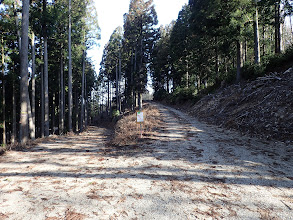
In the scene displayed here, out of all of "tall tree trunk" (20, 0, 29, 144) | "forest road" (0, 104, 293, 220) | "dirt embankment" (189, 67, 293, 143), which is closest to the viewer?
"forest road" (0, 104, 293, 220)

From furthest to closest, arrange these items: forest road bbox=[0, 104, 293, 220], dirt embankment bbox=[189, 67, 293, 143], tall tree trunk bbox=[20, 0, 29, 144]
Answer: tall tree trunk bbox=[20, 0, 29, 144], dirt embankment bbox=[189, 67, 293, 143], forest road bbox=[0, 104, 293, 220]

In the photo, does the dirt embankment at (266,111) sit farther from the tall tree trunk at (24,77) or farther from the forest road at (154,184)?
the tall tree trunk at (24,77)

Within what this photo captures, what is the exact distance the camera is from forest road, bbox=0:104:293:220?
226cm

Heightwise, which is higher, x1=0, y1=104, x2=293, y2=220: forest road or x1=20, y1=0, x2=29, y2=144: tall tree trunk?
x1=20, y1=0, x2=29, y2=144: tall tree trunk

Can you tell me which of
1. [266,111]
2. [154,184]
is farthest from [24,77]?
[266,111]

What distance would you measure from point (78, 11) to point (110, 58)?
1391cm

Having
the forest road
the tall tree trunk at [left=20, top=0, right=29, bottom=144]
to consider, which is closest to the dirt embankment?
the forest road

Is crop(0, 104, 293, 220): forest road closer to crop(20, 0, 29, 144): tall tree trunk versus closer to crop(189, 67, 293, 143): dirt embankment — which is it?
crop(189, 67, 293, 143): dirt embankment

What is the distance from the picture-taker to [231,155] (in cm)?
463

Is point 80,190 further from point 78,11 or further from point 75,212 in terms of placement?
point 78,11

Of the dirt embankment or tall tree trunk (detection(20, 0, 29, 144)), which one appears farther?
tall tree trunk (detection(20, 0, 29, 144))

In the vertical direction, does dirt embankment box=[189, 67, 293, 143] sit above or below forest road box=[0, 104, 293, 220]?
above

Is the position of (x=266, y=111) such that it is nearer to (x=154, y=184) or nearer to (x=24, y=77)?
(x=154, y=184)

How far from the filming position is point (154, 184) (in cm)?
308
